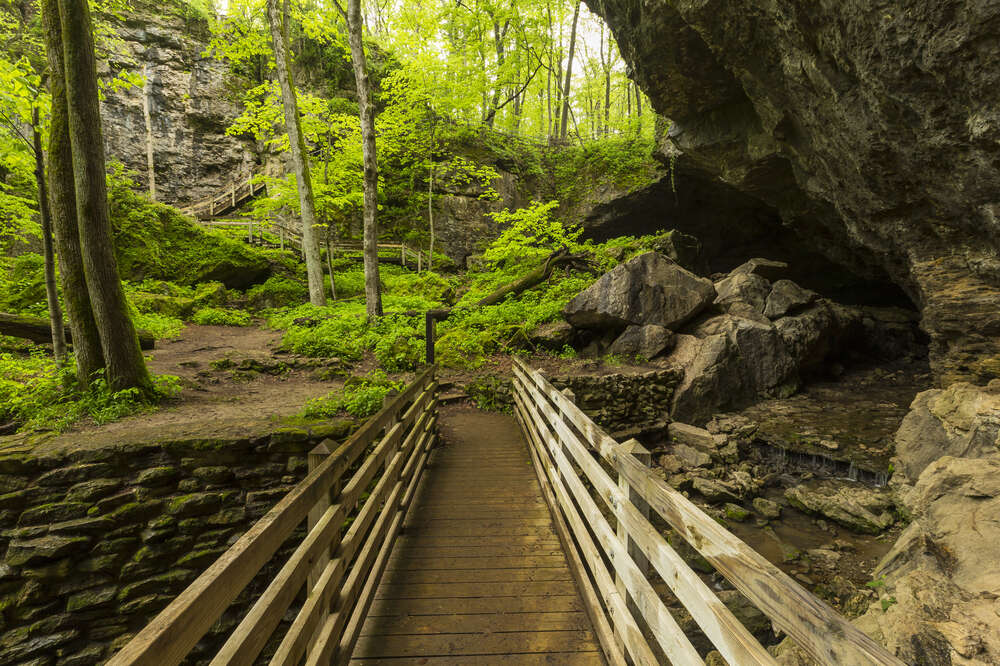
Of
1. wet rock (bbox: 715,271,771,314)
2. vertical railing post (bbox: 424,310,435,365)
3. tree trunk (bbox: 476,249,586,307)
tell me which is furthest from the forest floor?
wet rock (bbox: 715,271,771,314)

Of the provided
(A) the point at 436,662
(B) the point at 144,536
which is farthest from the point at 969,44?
(B) the point at 144,536

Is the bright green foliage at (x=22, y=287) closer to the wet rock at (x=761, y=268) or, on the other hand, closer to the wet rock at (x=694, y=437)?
the wet rock at (x=694, y=437)

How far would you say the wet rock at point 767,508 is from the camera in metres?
6.71

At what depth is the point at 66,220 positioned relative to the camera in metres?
6.23

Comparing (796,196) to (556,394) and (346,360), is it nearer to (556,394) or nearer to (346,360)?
(556,394)

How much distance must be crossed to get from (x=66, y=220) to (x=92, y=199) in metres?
0.78

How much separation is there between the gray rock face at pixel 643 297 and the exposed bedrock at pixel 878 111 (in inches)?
161

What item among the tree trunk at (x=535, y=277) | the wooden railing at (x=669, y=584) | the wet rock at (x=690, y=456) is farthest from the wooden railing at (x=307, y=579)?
the tree trunk at (x=535, y=277)

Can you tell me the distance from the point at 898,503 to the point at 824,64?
7.92 meters

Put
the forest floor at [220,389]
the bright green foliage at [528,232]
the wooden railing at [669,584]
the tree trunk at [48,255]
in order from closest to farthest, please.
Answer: the wooden railing at [669,584]
the forest floor at [220,389]
the tree trunk at [48,255]
the bright green foliage at [528,232]

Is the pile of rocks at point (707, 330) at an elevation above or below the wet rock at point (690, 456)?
above

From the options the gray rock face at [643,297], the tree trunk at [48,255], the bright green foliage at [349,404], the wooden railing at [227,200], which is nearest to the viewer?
the bright green foliage at [349,404]

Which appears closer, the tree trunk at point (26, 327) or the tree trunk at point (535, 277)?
the tree trunk at point (26, 327)

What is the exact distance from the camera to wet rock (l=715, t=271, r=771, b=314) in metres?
12.4
